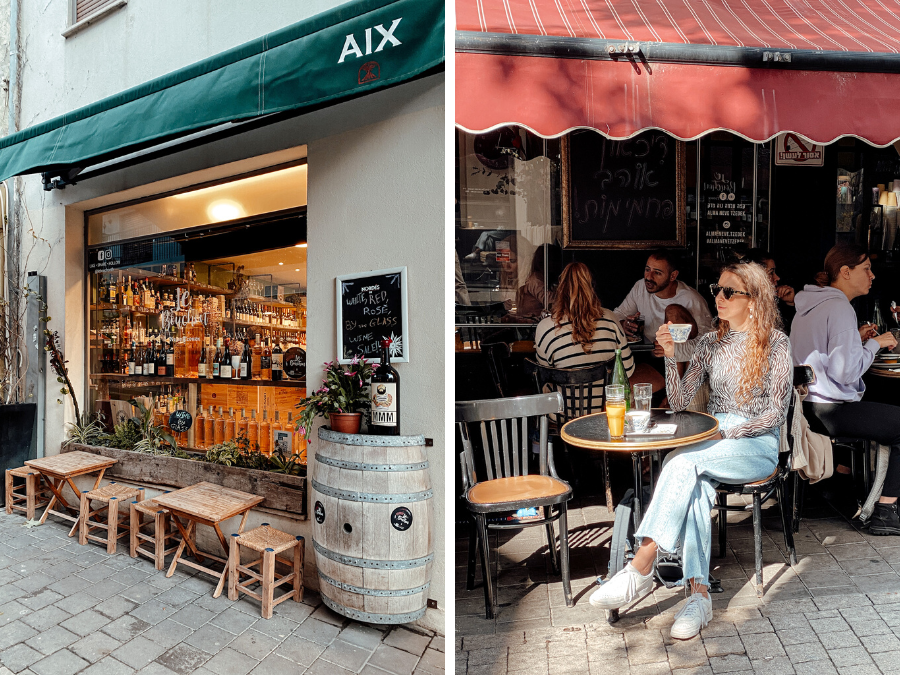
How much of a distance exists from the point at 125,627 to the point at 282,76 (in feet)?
9.70

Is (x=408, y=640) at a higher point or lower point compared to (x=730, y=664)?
lower

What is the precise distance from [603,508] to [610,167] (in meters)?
3.41

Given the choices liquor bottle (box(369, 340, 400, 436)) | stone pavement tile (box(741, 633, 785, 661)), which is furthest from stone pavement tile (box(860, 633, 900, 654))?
liquor bottle (box(369, 340, 400, 436))

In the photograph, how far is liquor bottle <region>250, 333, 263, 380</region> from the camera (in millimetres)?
4797

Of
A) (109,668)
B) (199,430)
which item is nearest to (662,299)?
(199,430)

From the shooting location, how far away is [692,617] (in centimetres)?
278

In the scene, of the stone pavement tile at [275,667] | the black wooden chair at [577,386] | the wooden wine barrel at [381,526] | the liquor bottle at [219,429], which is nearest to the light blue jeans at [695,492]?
the black wooden chair at [577,386]

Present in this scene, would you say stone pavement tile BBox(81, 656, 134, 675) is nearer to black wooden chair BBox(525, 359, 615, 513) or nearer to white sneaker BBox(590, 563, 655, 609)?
white sneaker BBox(590, 563, 655, 609)

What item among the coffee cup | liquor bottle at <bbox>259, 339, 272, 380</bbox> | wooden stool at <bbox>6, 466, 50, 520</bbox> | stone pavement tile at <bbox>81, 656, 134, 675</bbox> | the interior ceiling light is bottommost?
stone pavement tile at <bbox>81, 656, 134, 675</bbox>

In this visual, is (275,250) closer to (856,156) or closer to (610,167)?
(610,167)

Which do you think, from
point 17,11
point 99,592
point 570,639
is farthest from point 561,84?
point 17,11

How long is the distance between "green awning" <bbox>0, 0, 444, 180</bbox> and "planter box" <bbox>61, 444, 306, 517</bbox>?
211cm

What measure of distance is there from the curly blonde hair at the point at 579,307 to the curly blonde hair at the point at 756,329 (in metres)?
1.09

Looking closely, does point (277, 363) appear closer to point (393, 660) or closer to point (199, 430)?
point (199, 430)
